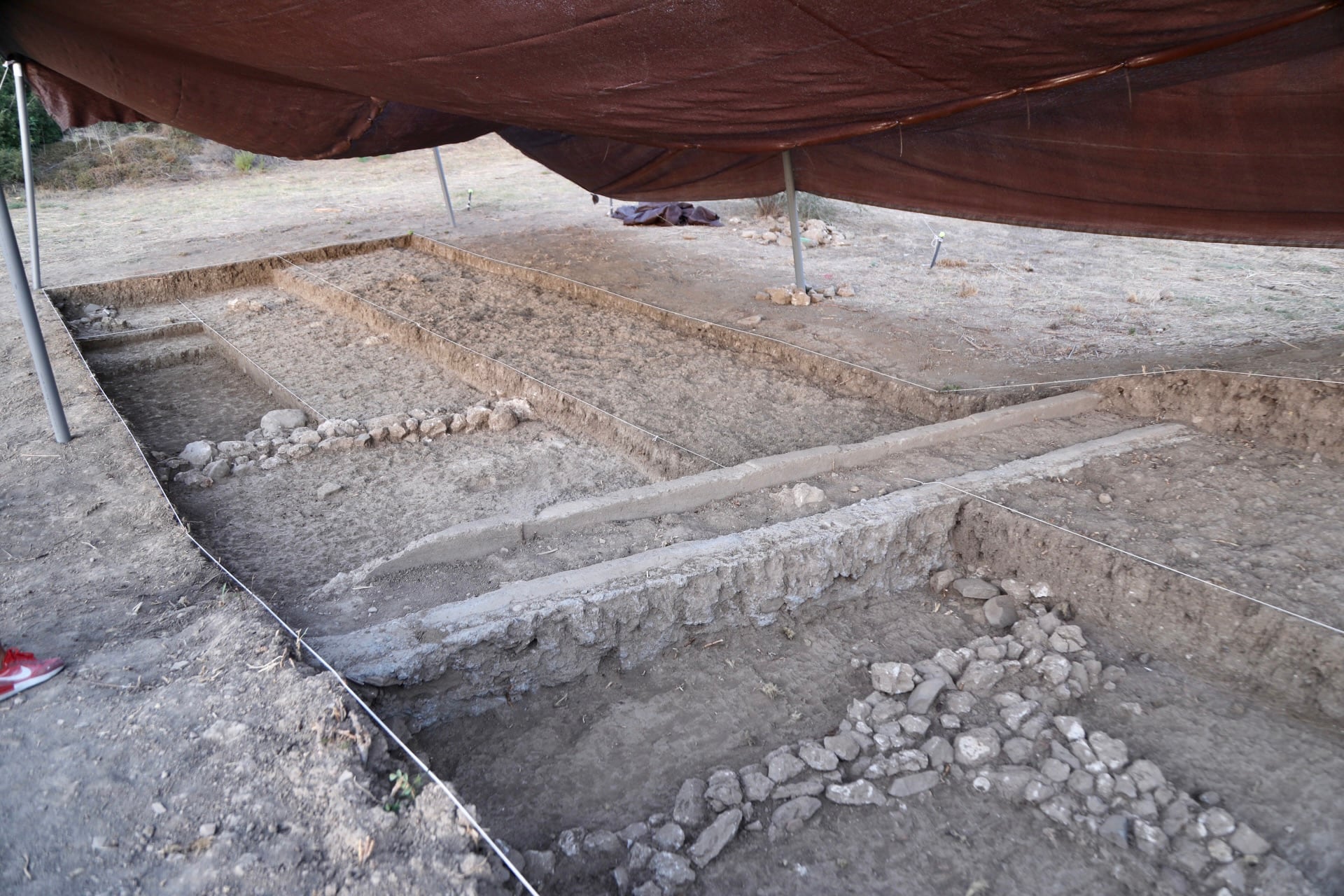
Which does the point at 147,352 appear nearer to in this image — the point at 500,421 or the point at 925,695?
the point at 500,421

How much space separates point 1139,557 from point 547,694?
2.09 m

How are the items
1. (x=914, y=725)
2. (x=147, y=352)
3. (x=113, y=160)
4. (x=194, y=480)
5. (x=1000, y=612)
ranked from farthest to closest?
1. (x=113, y=160)
2. (x=147, y=352)
3. (x=194, y=480)
4. (x=1000, y=612)
5. (x=914, y=725)

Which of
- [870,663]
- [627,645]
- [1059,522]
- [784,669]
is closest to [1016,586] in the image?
[1059,522]

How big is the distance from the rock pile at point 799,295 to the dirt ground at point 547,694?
0.39 feet

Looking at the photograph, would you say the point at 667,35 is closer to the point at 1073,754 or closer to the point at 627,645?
the point at 627,645

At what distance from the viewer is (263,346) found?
655 cm

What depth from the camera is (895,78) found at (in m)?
3.52

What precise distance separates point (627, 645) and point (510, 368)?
2.97 metres

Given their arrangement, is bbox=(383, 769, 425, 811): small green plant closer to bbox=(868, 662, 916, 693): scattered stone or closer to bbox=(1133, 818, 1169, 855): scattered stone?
bbox=(868, 662, 916, 693): scattered stone

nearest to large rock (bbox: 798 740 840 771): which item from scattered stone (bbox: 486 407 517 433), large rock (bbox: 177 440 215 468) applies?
scattered stone (bbox: 486 407 517 433)

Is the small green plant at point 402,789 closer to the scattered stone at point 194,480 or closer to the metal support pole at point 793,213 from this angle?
the scattered stone at point 194,480

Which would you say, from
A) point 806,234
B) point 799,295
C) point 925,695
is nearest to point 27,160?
point 799,295

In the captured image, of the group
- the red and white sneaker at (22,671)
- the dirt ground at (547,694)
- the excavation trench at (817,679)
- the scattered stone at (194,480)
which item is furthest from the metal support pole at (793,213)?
the red and white sneaker at (22,671)

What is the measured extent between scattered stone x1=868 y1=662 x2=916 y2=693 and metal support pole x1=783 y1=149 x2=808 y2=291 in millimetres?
3851
